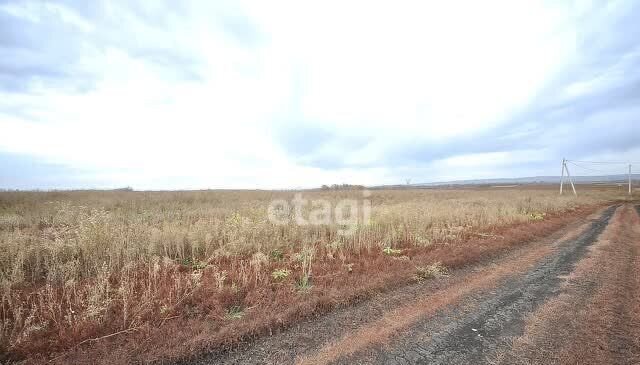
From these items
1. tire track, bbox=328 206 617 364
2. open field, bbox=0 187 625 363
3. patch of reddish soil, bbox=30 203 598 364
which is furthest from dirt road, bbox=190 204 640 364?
open field, bbox=0 187 625 363

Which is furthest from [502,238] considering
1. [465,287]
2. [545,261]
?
[465,287]

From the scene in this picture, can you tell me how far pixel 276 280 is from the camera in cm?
584

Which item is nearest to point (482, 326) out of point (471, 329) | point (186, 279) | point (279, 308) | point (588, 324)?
point (471, 329)

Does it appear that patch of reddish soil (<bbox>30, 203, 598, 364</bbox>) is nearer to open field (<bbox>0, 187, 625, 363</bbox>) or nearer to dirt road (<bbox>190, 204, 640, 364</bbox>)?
open field (<bbox>0, 187, 625, 363</bbox>)

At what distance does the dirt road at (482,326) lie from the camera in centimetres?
346

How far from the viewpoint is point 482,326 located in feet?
13.6

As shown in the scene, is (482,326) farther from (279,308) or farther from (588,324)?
(279,308)

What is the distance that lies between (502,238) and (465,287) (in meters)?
5.71

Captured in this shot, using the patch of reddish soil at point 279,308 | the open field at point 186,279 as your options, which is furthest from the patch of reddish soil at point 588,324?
the open field at point 186,279

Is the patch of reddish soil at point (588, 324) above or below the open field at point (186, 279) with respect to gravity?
below

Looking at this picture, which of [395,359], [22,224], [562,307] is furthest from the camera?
[22,224]

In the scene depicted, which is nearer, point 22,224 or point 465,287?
point 465,287

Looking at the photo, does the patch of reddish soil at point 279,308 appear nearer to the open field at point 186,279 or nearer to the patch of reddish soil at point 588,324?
the open field at point 186,279

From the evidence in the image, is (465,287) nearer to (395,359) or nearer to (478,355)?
(478,355)
